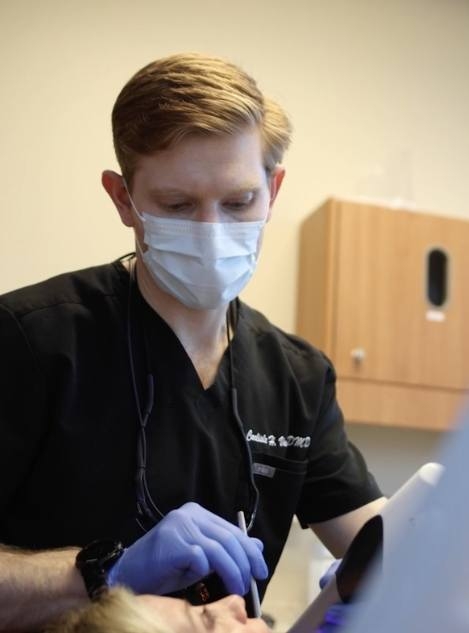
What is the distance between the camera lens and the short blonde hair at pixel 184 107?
120 centimetres

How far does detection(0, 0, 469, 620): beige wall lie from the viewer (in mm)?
2398

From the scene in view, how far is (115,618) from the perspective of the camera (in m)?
0.84

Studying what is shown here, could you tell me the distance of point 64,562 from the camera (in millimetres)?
1066

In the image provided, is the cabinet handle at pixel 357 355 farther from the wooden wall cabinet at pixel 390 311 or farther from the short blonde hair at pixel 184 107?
the short blonde hair at pixel 184 107

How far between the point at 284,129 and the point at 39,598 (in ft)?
2.88

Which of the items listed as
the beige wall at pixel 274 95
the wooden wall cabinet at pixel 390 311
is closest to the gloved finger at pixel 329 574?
the wooden wall cabinet at pixel 390 311

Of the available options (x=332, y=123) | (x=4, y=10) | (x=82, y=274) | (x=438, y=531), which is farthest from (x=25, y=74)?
(x=438, y=531)

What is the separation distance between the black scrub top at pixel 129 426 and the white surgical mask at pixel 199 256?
89 millimetres

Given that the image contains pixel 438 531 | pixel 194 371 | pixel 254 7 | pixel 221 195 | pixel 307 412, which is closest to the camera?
pixel 438 531

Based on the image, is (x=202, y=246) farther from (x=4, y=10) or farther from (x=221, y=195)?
(x=4, y=10)

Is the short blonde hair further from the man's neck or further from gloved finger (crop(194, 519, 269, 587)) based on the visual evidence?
gloved finger (crop(194, 519, 269, 587))

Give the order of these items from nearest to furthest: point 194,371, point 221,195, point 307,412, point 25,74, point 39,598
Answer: point 39,598, point 221,195, point 194,371, point 307,412, point 25,74

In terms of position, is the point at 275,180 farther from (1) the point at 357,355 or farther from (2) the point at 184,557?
(1) the point at 357,355

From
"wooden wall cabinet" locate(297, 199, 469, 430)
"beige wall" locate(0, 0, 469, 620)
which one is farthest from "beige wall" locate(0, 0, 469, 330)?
"wooden wall cabinet" locate(297, 199, 469, 430)
